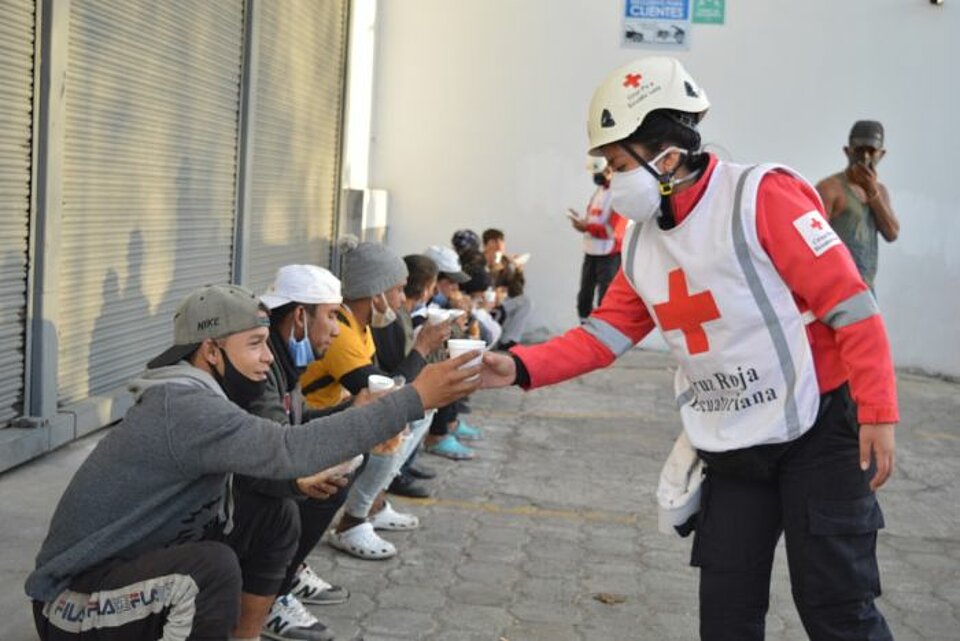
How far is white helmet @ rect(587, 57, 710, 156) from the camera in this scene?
354cm

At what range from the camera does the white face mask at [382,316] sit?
580 centimetres

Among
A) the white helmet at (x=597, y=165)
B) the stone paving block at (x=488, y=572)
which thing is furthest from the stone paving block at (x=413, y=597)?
the white helmet at (x=597, y=165)

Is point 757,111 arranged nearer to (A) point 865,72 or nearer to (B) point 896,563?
(A) point 865,72

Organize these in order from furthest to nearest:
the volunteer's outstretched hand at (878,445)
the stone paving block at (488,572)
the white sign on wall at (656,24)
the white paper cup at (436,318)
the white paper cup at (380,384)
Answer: the white sign on wall at (656,24) → the stone paving block at (488,572) → the white paper cup at (436,318) → the white paper cup at (380,384) → the volunteer's outstretched hand at (878,445)

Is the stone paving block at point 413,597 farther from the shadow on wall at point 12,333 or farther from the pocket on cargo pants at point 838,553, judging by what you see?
the shadow on wall at point 12,333

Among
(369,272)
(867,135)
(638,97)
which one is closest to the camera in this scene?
(638,97)

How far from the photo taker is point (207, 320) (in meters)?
3.70

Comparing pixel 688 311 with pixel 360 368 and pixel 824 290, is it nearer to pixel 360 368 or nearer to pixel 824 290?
pixel 824 290

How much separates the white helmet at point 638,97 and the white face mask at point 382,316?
232cm

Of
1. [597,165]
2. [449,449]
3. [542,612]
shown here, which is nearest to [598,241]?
[597,165]

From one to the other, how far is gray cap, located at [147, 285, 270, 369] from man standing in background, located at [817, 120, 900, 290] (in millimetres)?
5275

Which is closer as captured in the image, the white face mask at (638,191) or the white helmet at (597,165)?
the white face mask at (638,191)

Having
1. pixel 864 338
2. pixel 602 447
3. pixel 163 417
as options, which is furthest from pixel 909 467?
pixel 163 417

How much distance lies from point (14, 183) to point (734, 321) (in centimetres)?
375
